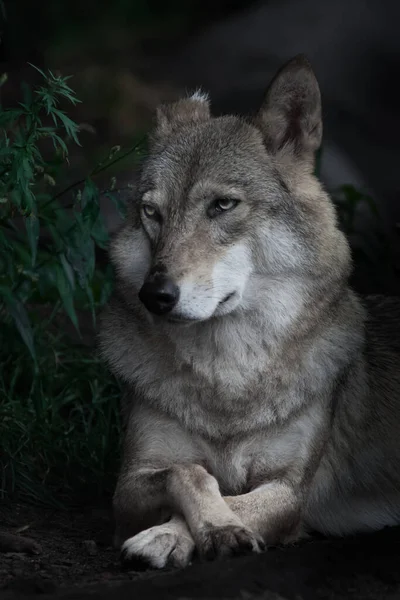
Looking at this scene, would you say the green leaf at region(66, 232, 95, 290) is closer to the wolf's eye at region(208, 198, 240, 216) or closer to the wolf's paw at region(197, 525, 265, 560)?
the wolf's eye at region(208, 198, 240, 216)

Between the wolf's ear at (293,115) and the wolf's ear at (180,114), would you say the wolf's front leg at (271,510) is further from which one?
the wolf's ear at (180,114)

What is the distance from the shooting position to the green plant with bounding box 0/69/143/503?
4551 millimetres

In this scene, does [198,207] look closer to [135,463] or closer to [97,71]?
[135,463]

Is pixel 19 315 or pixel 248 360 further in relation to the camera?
pixel 19 315

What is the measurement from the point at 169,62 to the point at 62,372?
199 inches

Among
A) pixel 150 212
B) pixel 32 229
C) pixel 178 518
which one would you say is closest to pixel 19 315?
pixel 32 229

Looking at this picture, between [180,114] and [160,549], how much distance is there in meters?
2.06

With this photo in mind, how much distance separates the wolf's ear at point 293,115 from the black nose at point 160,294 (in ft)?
3.09

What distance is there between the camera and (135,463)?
14.0 feet

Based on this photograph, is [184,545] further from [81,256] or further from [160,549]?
[81,256]

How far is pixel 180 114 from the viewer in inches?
188

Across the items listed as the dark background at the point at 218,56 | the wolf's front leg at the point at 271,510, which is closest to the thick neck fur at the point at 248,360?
the wolf's front leg at the point at 271,510

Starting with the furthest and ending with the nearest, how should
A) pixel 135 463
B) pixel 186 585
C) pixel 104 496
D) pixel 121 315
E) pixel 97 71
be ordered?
pixel 97 71
pixel 104 496
pixel 121 315
pixel 135 463
pixel 186 585

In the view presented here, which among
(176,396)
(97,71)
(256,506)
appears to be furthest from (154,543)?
(97,71)
